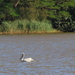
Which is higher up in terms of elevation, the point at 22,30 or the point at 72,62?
the point at 72,62

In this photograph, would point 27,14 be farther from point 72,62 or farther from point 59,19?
point 72,62

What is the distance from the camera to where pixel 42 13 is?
137 feet

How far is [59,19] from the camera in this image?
43.4 metres

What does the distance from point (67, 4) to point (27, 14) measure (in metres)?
5.72

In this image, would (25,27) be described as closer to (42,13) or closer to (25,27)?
(25,27)

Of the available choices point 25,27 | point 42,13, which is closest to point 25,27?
point 25,27

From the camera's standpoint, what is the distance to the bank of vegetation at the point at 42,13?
1612 inches

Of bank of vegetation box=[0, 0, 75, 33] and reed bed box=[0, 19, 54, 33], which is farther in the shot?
bank of vegetation box=[0, 0, 75, 33]

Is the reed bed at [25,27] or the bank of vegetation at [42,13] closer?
the reed bed at [25,27]

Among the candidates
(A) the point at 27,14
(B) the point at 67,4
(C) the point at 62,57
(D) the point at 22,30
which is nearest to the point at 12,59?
(C) the point at 62,57

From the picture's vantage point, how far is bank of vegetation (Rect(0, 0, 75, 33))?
40944mm

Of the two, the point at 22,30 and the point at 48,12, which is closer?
the point at 22,30

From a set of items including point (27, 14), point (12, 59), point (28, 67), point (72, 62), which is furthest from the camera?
point (27, 14)

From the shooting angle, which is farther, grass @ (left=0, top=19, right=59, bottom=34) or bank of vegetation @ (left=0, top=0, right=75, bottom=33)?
bank of vegetation @ (left=0, top=0, right=75, bottom=33)
